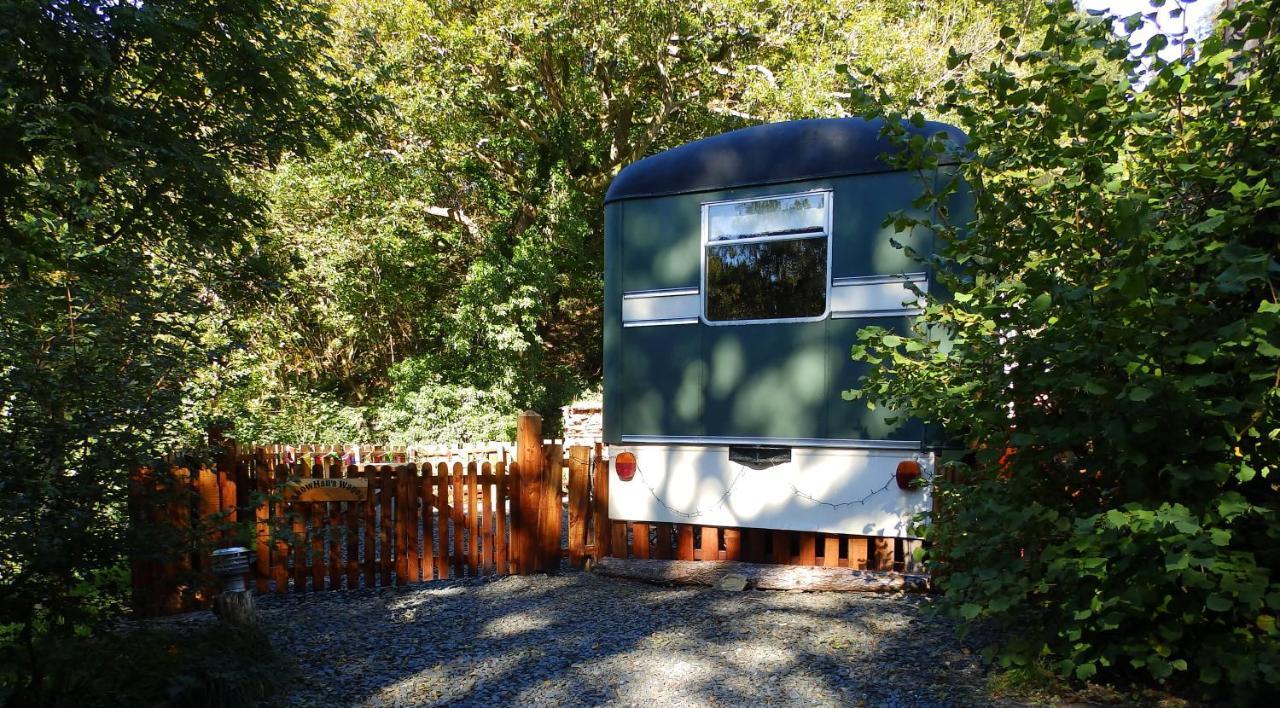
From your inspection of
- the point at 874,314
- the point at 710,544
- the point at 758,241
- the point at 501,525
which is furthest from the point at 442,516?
the point at 874,314

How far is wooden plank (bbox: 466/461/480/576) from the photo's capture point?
256 inches

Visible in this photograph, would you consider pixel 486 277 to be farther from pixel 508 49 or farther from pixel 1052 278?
pixel 1052 278

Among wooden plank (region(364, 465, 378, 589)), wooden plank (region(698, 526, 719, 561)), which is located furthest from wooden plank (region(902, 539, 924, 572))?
wooden plank (region(364, 465, 378, 589))

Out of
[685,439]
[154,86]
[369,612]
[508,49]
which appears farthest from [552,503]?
[508,49]

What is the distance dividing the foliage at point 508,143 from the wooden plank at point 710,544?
358 inches

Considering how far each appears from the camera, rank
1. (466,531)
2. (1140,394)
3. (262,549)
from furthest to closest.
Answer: (466,531) < (262,549) < (1140,394)

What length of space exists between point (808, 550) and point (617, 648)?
2.11 m

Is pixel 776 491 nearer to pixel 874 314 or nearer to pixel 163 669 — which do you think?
pixel 874 314

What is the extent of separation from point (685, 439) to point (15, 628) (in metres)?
4.20

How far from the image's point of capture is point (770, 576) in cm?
583

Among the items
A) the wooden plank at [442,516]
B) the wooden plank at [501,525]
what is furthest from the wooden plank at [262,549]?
the wooden plank at [501,525]

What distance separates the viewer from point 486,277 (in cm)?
1548

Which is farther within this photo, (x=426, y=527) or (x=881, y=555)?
(x=426, y=527)

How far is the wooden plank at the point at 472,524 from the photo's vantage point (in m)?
6.51
